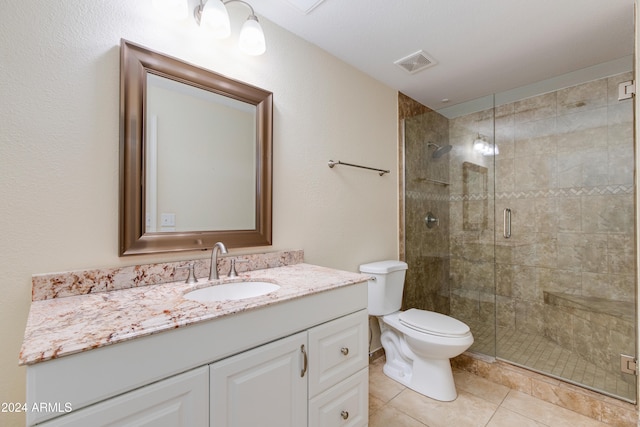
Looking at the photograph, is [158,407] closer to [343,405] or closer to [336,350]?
[336,350]

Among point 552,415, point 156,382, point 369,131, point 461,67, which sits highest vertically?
point 461,67

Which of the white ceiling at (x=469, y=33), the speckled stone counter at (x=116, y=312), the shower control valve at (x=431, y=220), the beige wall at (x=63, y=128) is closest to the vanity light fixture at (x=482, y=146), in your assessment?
the white ceiling at (x=469, y=33)

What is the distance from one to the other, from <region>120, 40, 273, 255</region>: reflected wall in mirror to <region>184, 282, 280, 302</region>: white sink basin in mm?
209

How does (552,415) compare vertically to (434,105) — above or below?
below

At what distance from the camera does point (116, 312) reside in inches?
Answer: 32.4

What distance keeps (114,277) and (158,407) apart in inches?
21.7

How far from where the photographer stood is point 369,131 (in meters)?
2.17

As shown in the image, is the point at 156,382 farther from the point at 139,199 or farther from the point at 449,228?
the point at 449,228

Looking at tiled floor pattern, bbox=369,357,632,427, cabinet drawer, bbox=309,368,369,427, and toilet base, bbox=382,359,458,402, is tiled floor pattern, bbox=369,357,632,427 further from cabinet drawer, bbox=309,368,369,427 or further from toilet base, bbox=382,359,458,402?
cabinet drawer, bbox=309,368,369,427

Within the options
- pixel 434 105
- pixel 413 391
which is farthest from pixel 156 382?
pixel 434 105

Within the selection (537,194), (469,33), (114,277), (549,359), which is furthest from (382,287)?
(537,194)

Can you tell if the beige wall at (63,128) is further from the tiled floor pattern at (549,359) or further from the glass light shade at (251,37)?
the tiled floor pattern at (549,359)

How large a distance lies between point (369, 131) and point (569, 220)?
1.87m

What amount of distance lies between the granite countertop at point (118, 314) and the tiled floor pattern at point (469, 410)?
3.35ft
